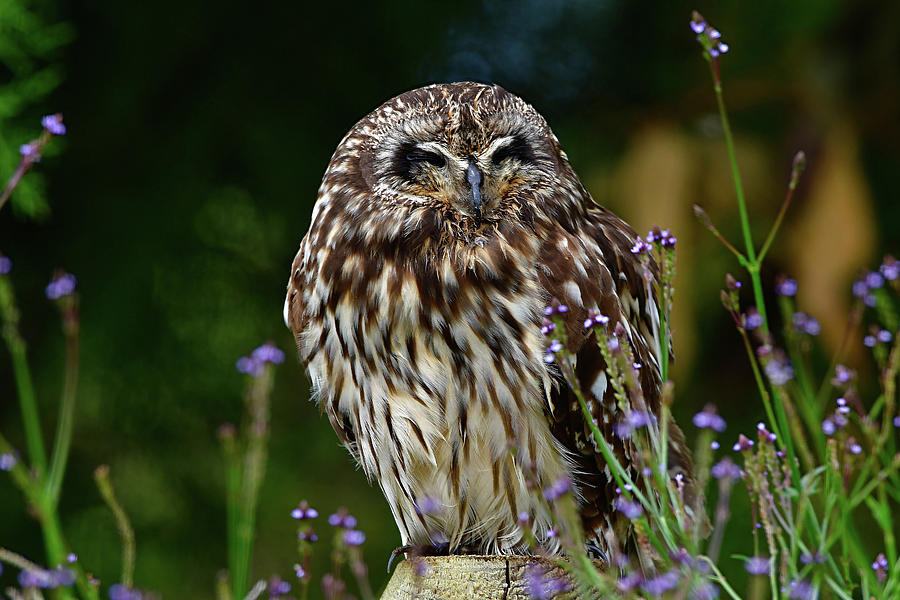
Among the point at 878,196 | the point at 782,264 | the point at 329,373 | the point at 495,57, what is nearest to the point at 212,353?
the point at 495,57

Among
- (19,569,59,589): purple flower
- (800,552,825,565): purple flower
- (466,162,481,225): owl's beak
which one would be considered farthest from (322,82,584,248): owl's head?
(19,569,59,589): purple flower

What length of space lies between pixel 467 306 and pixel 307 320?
1.25 feet

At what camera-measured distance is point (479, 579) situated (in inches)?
59.4

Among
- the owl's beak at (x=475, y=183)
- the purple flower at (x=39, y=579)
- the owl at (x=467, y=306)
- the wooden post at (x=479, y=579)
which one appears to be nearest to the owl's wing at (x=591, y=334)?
the owl at (x=467, y=306)

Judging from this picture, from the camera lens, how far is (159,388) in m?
3.73

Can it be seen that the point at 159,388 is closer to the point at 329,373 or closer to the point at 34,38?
the point at 34,38

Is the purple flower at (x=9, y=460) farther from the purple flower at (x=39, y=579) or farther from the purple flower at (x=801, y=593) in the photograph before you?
the purple flower at (x=801, y=593)

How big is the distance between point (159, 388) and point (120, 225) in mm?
601

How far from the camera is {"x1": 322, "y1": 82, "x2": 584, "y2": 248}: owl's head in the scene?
1897mm

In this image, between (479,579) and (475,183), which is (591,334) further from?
(479,579)

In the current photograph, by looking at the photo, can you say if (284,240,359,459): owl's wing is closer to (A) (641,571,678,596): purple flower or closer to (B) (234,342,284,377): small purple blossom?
(B) (234,342,284,377): small purple blossom

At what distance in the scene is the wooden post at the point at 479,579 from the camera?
1.50m

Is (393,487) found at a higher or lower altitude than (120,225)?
lower

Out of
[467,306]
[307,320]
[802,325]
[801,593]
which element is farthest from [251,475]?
[307,320]
